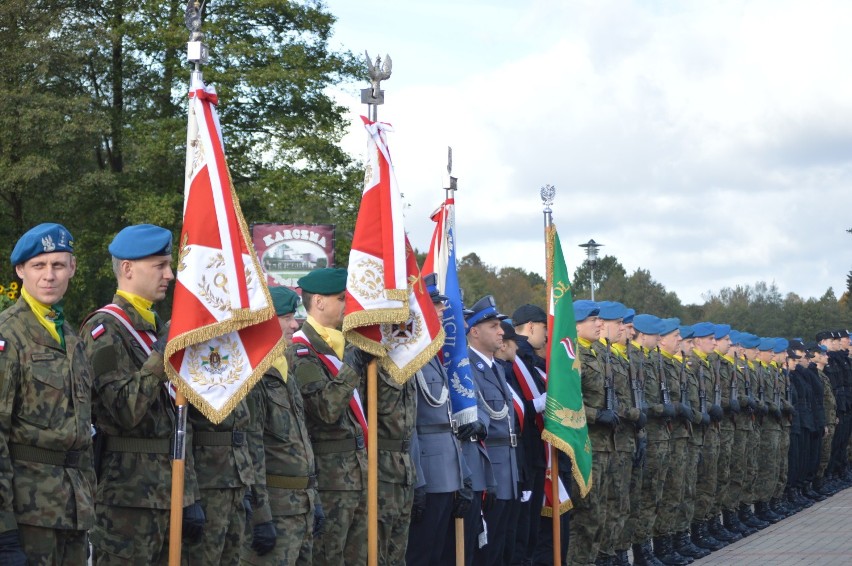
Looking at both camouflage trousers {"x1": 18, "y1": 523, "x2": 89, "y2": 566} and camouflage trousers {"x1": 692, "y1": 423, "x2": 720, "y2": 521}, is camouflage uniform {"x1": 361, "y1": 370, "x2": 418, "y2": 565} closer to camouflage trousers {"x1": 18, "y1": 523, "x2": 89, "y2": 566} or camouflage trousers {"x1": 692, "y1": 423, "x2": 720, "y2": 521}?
camouflage trousers {"x1": 18, "y1": 523, "x2": 89, "y2": 566}

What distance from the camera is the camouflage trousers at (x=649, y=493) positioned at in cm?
1155

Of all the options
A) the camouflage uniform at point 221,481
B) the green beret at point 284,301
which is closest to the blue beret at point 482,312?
the green beret at point 284,301

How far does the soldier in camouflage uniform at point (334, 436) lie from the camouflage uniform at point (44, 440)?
1.81m

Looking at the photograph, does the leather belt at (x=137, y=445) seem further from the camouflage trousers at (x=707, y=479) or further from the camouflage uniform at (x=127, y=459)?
the camouflage trousers at (x=707, y=479)

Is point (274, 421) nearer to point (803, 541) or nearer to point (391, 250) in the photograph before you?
point (391, 250)

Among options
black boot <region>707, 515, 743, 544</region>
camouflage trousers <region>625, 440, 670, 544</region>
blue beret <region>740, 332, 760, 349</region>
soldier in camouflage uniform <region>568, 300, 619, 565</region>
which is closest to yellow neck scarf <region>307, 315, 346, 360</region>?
soldier in camouflage uniform <region>568, 300, 619, 565</region>

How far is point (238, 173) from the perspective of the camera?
30.0 meters

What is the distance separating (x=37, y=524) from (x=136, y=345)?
988 mm

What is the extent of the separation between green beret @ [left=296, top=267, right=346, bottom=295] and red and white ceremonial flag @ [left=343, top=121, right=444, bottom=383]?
7cm

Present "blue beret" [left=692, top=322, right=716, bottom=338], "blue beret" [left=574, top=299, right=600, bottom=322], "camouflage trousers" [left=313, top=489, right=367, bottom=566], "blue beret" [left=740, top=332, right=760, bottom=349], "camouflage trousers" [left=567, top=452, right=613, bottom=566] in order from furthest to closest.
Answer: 1. "blue beret" [left=740, top=332, right=760, bottom=349]
2. "blue beret" [left=692, top=322, right=716, bottom=338]
3. "blue beret" [left=574, top=299, right=600, bottom=322]
4. "camouflage trousers" [left=567, top=452, right=613, bottom=566]
5. "camouflage trousers" [left=313, top=489, right=367, bottom=566]

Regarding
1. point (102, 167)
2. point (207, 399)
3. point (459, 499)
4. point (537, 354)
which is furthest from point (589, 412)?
point (102, 167)

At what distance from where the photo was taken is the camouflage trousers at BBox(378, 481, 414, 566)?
22.7 feet

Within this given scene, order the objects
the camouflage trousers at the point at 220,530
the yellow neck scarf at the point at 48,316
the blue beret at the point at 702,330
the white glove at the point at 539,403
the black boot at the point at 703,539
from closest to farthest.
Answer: the yellow neck scarf at the point at 48,316 → the camouflage trousers at the point at 220,530 → the white glove at the point at 539,403 → the black boot at the point at 703,539 → the blue beret at the point at 702,330

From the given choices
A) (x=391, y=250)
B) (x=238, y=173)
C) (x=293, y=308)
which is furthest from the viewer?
(x=238, y=173)
